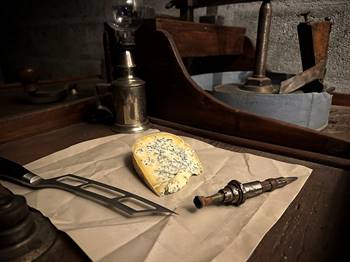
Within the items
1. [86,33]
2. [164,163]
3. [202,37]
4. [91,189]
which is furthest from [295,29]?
[86,33]

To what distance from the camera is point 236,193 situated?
37 cm

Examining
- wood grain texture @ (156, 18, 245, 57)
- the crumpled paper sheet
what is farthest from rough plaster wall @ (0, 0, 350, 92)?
the crumpled paper sheet

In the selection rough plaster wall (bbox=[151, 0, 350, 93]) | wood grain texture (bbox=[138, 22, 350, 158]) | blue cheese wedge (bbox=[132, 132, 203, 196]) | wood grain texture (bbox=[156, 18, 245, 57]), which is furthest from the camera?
rough plaster wall (bbox=[151, 0, 350, 93])

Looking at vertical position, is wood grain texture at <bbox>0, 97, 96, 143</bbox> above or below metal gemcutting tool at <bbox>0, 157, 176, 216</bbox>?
above

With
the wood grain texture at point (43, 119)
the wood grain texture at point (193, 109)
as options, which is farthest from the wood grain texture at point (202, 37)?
the wood grain texture at point (43, 119)

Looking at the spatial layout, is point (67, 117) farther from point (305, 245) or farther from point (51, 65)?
point (51, 65)

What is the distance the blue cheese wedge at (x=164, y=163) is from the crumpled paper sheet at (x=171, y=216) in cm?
1

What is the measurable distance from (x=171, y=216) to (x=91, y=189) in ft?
0.47

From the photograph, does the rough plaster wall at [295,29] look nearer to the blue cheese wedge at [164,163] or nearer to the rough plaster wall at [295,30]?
the rough plaster wall at [295,30]

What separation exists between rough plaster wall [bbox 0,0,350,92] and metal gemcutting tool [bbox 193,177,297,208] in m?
0.68

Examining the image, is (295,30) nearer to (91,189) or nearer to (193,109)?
(193,109)

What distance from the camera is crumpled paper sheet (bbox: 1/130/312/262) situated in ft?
0.99

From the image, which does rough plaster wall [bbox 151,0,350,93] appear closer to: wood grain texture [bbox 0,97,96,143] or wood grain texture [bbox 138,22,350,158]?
wood grain texture [bbox 138,22,350,158]

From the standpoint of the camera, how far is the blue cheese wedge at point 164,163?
1.40 feet
